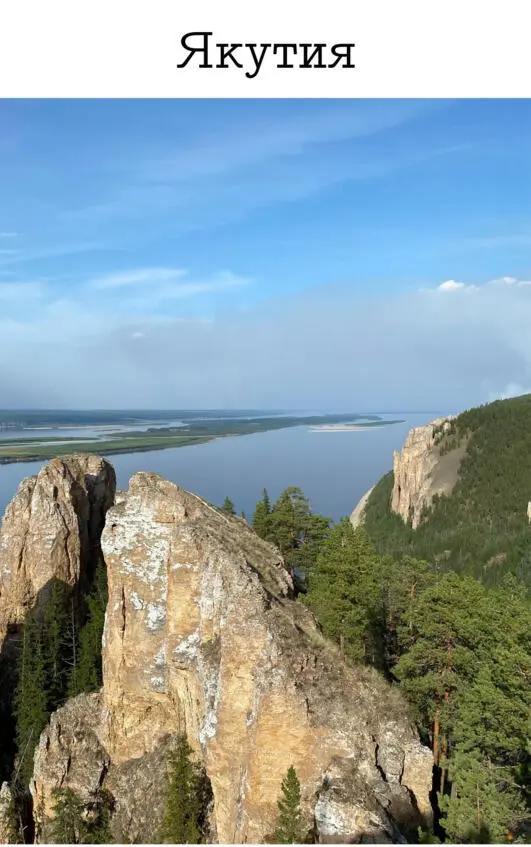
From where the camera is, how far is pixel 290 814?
15.8m

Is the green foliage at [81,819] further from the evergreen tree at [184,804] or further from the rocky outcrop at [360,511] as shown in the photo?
the rocky outcrop at [360,511]

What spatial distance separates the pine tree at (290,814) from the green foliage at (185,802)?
14.6 ft

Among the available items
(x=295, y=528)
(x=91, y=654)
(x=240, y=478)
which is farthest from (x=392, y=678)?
(x=240, y=478)

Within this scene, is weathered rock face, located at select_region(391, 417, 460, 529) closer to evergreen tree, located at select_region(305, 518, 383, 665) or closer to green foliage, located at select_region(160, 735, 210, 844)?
evergreen tree, located at select_region(305, 518, 383, 665)

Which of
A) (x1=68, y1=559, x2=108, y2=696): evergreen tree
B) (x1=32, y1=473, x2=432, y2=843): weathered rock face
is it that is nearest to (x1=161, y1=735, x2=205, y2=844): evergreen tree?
(x1=32, y1=473, x2=432, y2=843): weathered rock face

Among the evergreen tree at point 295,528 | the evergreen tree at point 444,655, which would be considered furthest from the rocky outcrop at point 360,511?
the evergreen tree at point 444,655

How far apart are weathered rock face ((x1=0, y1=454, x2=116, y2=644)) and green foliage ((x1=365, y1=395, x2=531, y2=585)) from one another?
276 feet

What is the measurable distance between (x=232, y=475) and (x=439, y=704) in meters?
144

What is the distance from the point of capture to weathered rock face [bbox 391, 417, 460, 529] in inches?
5994

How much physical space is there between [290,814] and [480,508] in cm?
13760

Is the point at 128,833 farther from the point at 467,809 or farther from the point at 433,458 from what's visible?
the point at 433,458

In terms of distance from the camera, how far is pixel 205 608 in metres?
20.7

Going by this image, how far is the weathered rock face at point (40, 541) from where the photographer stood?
36594 mm
